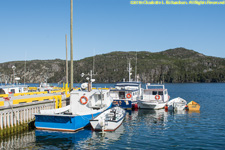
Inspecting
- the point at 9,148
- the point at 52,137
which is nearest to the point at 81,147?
the point at 52,137

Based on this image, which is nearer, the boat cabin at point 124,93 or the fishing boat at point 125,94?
the fishing boat at point 125,94

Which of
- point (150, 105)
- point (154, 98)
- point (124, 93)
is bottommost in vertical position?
point (150, 105)

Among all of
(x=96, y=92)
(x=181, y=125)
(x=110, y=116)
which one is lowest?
(x=181, y=125)

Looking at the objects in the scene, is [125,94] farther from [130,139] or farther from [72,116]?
[72,116]

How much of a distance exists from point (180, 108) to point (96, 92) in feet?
56.1

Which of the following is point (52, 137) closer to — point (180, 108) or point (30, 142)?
point (30, 142)

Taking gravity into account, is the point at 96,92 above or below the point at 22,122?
above

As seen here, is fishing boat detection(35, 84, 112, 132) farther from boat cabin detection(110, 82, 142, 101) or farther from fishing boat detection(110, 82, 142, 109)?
boat cabin detection(110, 82, 142, 101)

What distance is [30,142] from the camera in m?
17.1

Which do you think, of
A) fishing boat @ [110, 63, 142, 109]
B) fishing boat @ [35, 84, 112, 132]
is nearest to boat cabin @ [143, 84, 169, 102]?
fishing boat @ [110, 63, 142, 109]

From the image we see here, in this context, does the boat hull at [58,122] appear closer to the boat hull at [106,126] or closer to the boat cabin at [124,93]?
the boat hull at [106,126]

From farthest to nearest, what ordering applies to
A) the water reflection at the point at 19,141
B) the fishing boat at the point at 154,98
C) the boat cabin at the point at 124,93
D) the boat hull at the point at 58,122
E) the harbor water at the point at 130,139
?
the boat cabin at the point at 124,93 → the fishing boat at the point at 154,98 → the boat hull at the point at 58,122 → the harbor water at the point at 130,139 → the water reflection at the point at 19,141

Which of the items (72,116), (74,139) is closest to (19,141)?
(74,139)

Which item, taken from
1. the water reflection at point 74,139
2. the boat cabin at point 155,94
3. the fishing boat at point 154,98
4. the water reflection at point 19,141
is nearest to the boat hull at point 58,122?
the water reflection at point 74,139
